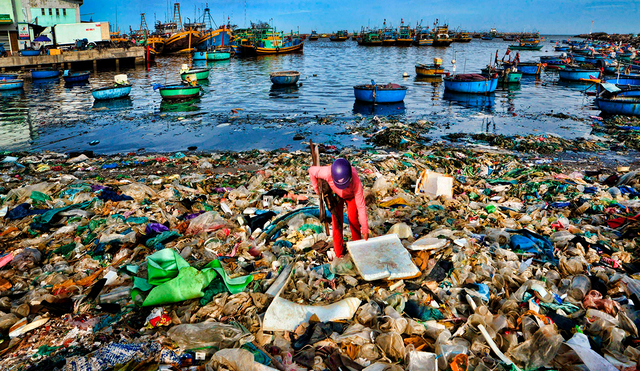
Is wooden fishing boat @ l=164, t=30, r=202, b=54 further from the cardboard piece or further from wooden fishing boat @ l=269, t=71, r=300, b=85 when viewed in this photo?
Result: the cardboard piece

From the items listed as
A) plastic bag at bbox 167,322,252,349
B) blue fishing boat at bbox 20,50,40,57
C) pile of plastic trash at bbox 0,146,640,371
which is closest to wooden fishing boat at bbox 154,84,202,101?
pile of plastic trash at bbox 0,146,640,371

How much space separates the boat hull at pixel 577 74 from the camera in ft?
110

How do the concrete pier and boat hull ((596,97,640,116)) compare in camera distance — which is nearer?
boat hull ((596,97,640,116))

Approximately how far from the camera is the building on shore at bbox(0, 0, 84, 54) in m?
36.9

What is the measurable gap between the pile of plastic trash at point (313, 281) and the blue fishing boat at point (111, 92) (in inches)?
702

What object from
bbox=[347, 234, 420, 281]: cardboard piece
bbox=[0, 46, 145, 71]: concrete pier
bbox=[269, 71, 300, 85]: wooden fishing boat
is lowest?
bbox=[347, 234, 420, 281]: cardboard piece

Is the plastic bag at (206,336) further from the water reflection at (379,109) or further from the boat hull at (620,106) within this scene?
the boat hull at (620,106)

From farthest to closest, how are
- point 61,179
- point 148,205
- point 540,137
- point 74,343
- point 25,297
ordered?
point 540,137, point 61,179, point 148,205, point 25,297, point 74,343

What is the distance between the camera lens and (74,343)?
344 cm

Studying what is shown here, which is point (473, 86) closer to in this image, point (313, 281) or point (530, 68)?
point (530, 68)

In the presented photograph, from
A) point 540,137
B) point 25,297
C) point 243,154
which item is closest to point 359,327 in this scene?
point 25,297

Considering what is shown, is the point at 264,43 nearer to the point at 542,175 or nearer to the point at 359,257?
the point at 542,175

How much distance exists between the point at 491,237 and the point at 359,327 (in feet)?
9.18

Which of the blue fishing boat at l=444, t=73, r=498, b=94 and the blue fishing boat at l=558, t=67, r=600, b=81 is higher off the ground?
the blue fishing boat at l=558, t=67, r=600, b=81
